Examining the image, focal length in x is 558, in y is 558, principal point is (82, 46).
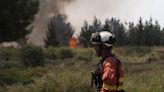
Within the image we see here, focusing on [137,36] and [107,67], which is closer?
[107,67]

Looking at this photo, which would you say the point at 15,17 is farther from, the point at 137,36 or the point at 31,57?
the point at 137,36

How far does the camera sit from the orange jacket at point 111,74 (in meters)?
7.12

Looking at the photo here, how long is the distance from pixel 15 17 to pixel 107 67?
3419cm

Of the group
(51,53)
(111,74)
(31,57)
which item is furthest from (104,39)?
(51,53)

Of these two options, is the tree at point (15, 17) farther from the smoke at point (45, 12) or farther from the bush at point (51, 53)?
the smoke at point (45, 12)

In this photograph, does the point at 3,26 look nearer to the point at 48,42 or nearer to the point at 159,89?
the point at 159,89

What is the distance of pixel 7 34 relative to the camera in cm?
4034

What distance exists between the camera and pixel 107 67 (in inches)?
282

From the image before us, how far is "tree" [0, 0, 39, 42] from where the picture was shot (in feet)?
130

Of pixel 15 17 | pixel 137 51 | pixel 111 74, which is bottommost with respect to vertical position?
pixel 137 51

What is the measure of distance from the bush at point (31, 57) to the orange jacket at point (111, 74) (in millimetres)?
32869

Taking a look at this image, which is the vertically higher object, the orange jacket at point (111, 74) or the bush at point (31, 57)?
the orange jacket at point (111, 74)

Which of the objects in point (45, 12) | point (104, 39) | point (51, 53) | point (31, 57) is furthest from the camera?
point (45, 12)

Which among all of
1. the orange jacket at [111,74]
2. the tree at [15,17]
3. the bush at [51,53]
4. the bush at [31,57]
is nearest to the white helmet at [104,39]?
the orange jacket at [111,74]
